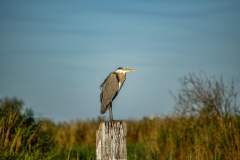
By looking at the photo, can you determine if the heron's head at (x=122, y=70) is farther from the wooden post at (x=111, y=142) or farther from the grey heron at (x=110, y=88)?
the wooden post at (x=111, y=142)

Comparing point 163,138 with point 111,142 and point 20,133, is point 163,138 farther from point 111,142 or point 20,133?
point 111,142

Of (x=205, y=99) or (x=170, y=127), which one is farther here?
(x=170, y=127)

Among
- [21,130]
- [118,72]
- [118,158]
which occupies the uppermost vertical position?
[118,72]

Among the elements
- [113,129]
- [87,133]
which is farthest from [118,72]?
[87,133]

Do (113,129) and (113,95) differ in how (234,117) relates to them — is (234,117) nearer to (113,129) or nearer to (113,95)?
(113,95)

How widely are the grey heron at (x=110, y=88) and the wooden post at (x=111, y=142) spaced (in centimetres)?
119

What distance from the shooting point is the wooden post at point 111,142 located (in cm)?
631

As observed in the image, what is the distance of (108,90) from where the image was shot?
7832mm

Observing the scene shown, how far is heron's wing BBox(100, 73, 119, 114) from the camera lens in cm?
769

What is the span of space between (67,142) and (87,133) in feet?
3.45

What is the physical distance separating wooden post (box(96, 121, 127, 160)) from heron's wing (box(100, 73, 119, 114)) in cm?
130

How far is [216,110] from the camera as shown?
13922 millimetres

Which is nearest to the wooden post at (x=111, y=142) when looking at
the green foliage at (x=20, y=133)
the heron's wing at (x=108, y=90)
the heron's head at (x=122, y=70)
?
the heron's wing at (x=108, y=90)

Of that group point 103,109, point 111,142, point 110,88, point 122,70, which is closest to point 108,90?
point 110,88
